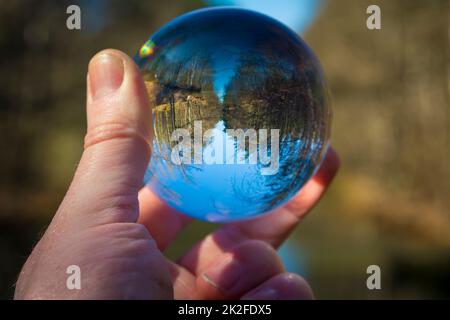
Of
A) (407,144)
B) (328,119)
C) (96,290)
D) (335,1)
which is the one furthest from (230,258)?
(335,1)

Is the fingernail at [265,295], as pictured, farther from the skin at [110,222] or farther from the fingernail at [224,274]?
the fingernail at [224,274]

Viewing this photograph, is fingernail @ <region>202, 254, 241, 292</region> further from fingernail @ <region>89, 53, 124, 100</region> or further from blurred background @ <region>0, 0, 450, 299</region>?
blurred background @ <region>0, 0, 450, 299</region>

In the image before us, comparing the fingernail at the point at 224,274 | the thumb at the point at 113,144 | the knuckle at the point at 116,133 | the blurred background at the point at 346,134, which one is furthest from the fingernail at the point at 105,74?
the blurred background at the point at 346,134

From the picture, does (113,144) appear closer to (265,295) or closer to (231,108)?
(231,108)

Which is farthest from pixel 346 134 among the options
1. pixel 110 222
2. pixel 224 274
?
pixel 110 222

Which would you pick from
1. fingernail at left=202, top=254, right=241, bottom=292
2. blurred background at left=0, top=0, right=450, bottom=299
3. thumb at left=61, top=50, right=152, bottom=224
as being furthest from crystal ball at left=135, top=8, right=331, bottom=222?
blurred background at left=0, top=0, right=450, bottom=299

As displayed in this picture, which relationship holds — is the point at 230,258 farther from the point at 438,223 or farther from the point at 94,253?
the point at 438,223
